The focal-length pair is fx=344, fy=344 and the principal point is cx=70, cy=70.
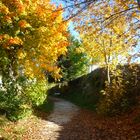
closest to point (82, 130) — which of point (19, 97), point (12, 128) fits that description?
point (12, 128)

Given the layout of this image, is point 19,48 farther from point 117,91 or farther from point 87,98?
point 87,98

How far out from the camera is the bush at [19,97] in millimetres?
16688

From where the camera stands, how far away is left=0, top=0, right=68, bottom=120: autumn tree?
20.4 meters

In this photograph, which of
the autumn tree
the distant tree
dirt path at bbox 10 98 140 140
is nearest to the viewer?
dirt path at bbox 10 98 140 140

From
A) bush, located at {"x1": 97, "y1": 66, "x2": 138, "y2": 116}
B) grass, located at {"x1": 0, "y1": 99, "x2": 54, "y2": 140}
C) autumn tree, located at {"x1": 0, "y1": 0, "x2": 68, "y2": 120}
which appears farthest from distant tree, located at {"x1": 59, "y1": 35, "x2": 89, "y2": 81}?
grass, located at {"x1": 0, "y1": 99, "x2": 54, "y2": 140}

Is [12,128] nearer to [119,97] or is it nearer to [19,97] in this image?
[19,97]

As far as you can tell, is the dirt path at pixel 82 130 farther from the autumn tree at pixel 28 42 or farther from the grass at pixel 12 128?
the autumn tree at pixel 28 42

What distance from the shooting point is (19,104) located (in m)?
17.2

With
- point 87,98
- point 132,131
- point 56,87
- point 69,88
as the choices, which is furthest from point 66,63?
point 132,131

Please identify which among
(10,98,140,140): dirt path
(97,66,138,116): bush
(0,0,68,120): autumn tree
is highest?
(0,0,68,120): autumn tree

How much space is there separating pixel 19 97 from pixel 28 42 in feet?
18.3

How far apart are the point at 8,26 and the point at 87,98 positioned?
1317 centimetres

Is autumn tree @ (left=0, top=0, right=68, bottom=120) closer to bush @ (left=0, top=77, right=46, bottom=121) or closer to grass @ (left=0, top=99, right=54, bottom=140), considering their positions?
bush @ (left=0, top=77, right=46, bottom=121)

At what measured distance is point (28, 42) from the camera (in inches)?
890
